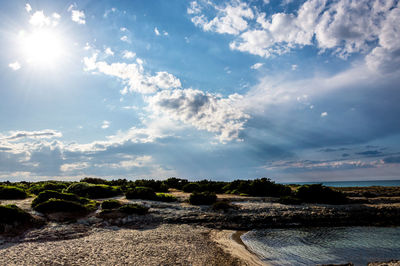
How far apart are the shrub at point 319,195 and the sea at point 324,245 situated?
9.10 m

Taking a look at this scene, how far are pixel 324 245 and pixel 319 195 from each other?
53.6ft

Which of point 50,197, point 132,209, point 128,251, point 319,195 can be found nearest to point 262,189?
point 319,195

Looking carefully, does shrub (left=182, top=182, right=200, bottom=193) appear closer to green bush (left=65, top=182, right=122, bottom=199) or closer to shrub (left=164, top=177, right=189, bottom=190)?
shrub (left=164, top=177, right=189, bottom=190)

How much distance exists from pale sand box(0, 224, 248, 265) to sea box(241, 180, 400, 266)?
64.9 inches

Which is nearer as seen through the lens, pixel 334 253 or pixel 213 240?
pixel 334 253

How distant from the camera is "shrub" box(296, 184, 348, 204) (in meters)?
27.6

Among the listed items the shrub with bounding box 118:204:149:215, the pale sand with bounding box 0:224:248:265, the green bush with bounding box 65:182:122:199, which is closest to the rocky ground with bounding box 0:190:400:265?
the pale sand with bounding box 0:224:248:265

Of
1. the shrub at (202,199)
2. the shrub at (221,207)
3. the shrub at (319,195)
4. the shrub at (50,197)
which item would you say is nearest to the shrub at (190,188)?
the shrub at (202,199)

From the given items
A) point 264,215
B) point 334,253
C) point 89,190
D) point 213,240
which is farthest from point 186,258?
point 89,190

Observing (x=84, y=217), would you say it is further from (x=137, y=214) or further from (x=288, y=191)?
(x=288, y=191)

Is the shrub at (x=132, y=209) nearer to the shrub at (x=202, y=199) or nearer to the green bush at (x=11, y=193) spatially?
the shrub at (x=202, y=199)

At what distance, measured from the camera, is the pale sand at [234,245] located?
11.4 metres

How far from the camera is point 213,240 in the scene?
14.9m

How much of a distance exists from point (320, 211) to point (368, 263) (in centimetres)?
1202
